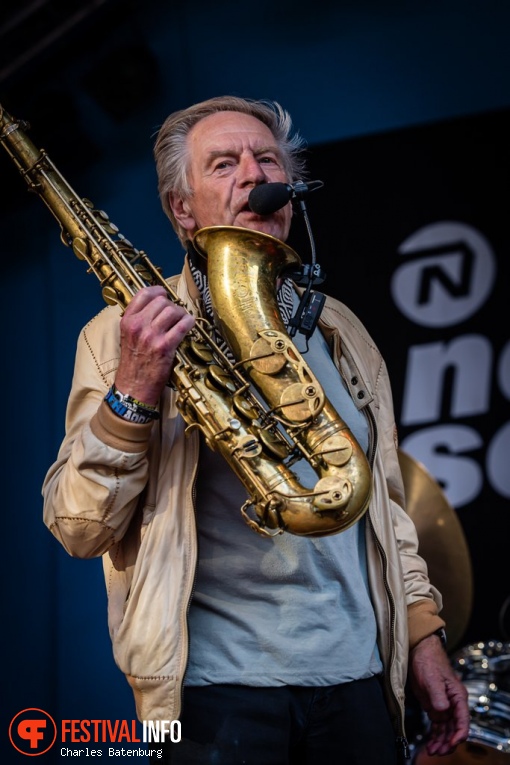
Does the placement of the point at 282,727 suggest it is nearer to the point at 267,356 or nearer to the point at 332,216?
the point at 267,356

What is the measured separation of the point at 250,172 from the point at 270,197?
178 millimetres

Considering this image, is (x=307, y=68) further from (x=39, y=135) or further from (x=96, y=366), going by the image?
(x=96, y=366)

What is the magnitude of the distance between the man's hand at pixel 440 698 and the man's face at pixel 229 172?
42.8 inches

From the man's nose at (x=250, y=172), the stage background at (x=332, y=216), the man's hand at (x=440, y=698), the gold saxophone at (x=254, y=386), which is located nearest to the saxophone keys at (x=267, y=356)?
the gold saxophone at (x=254, y=386)

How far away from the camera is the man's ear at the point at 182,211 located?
2.48 m

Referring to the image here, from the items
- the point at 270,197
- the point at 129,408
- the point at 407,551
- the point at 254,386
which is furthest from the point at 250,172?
the point at 407,551

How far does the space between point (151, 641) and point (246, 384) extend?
57 cm

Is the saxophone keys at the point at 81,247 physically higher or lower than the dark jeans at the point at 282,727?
higher

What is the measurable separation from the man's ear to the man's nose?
0.62 feet

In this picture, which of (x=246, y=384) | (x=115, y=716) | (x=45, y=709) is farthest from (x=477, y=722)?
(x=246, y=384)

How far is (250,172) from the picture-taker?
2.35 meters

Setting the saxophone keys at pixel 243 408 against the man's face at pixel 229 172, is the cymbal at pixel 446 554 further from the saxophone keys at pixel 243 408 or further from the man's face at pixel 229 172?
the saxophone keys at pixel 243 408

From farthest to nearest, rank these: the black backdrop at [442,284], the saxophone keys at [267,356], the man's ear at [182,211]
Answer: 1. the black backdrop at [442,284]
2. the man's ear at [182,211]
3. the saxophone keys at [267,356]

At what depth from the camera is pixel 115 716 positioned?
393cm
